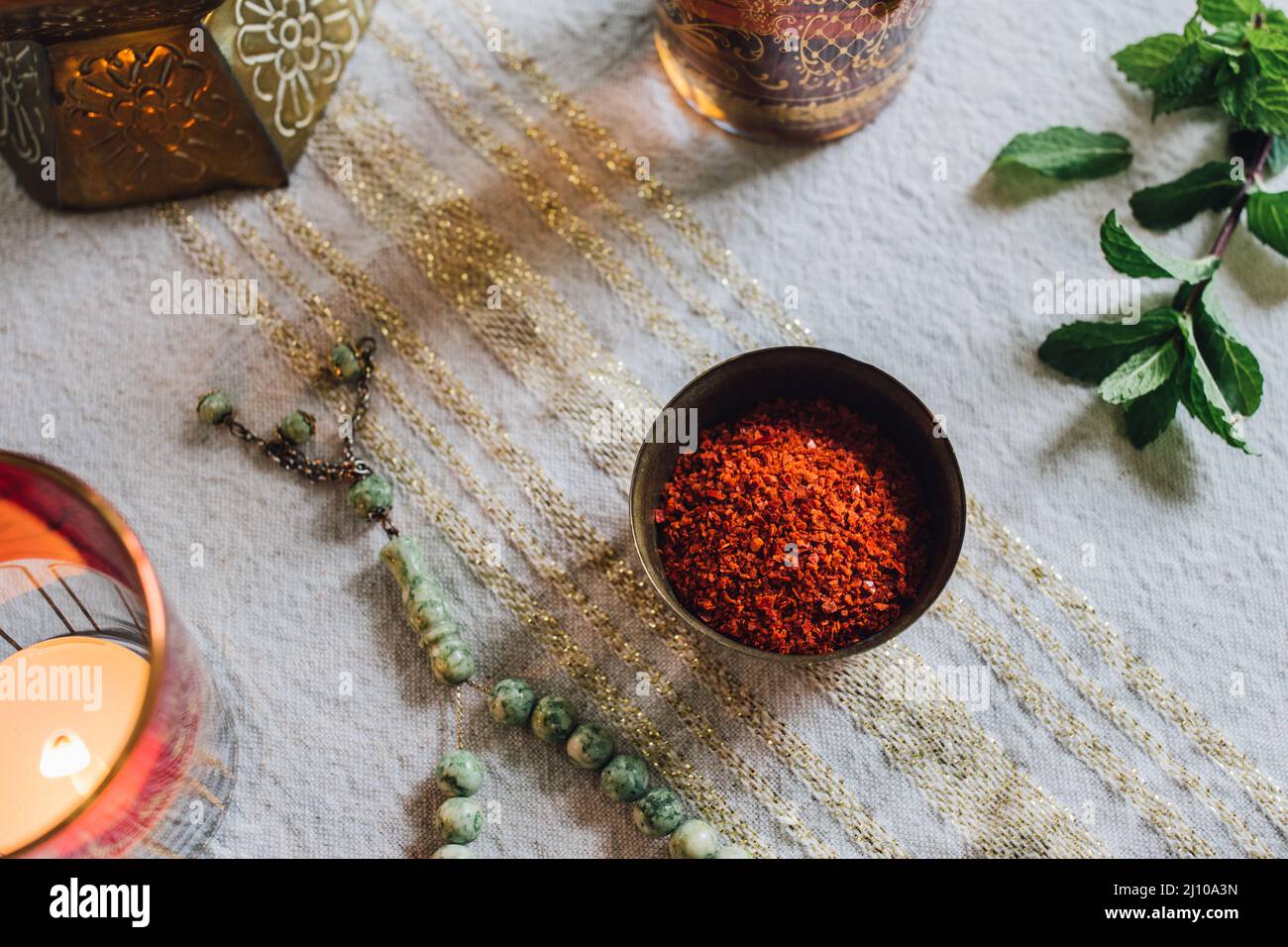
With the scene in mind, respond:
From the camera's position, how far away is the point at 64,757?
570mm

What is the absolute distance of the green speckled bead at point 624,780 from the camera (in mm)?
614

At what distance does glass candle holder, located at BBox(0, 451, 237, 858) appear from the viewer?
48 centimetres

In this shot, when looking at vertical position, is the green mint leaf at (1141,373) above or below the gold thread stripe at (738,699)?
above

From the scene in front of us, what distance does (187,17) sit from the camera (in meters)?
0.59

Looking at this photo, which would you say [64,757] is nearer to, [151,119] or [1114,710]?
[151,119]

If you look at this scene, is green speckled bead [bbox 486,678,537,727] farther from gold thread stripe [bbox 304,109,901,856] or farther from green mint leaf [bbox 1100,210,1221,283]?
green mint leaf [bbox 1100,210,1221,283]

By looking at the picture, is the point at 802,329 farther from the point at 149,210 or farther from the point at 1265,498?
the point at 149,210

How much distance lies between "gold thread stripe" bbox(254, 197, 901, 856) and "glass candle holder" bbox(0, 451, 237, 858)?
204 millimetres

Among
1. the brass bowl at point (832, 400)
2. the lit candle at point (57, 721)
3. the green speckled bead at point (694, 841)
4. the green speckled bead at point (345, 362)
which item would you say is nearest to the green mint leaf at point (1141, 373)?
the brass bowl at point (832, 400)

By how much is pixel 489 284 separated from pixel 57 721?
34cm

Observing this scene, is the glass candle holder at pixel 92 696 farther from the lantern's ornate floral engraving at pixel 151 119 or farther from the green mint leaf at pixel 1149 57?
the green mint leaf at pixel 1149 57

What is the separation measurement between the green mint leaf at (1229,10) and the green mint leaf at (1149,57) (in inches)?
0.8

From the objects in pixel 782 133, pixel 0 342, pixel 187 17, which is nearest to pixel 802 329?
pixel 782 133
